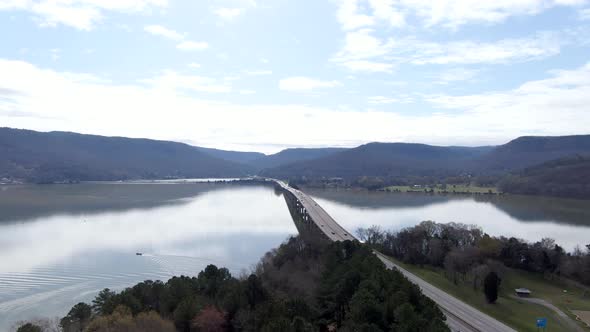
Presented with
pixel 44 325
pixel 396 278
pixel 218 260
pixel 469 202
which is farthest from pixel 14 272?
pixel 469 202

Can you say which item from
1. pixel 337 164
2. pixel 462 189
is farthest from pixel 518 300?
pixel 337 164

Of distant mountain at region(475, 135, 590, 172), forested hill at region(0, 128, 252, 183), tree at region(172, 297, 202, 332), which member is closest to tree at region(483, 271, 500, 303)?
tree at region(172, 297, 202, 332)

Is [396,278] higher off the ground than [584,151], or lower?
lower

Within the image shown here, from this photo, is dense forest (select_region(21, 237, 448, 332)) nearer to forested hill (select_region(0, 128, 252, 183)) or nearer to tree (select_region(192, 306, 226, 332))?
tree (select_region(192, 306, 226, 332))

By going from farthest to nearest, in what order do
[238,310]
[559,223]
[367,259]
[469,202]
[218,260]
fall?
[469,202] → [559,223] → [218,260] → [367,259] → [238,310]

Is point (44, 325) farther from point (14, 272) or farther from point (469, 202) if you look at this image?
point (469, 202)

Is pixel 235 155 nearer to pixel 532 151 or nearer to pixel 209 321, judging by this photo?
pixel 532 151
